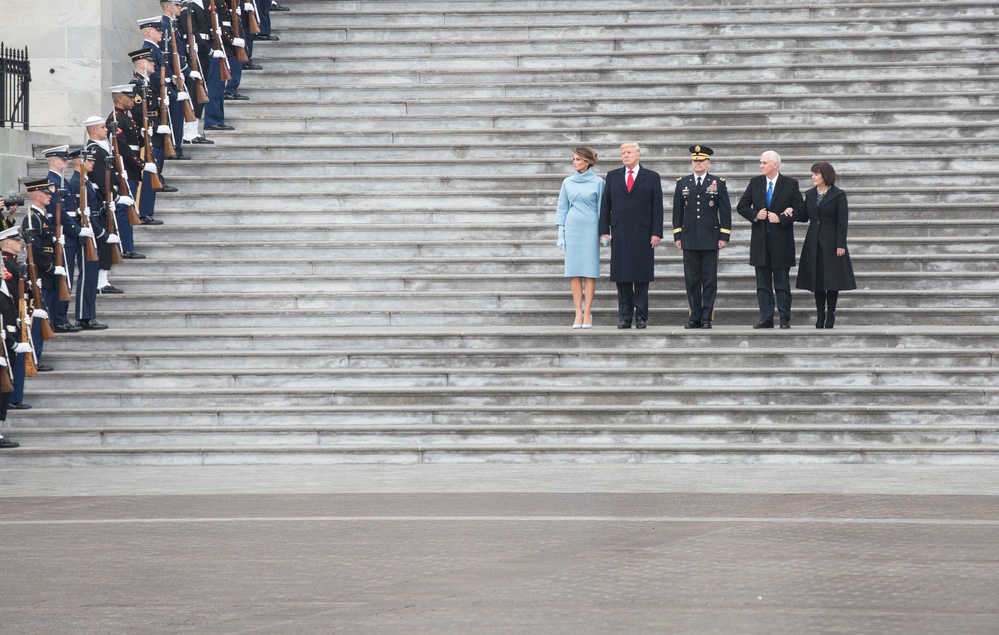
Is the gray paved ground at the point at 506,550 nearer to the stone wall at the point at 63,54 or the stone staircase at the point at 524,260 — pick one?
the stone staircase at the point at 524,260

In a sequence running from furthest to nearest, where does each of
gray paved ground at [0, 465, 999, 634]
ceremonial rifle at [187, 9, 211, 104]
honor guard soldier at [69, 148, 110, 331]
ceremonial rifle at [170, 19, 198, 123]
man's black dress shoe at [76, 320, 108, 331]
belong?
1. ceremonial rifle at [187, 9, 211, 104]
2. ceremonial rifle at [170, 19, 198, 123]
3. man's black dress shoe at [76, 320, 108, 331]
4. honor guard soldier at [69, 148, 110, 331]
5. gray paved ground at [0, 465, 999, 634]

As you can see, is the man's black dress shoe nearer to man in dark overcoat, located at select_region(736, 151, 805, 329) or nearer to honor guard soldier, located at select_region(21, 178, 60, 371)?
honor guard soldier, located at select_region(21, 178, 60, 371)

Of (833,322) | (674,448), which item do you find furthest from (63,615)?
(833,322)

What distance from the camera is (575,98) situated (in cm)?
1862

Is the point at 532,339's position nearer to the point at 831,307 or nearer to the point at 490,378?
the point at 490,378

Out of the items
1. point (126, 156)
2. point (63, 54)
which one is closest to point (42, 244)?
point (126, 156)

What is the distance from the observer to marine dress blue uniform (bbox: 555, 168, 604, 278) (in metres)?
14.3

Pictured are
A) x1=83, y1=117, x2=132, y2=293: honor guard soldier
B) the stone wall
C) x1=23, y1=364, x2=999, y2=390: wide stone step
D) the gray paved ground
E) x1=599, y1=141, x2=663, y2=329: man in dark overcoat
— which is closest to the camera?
the gray paved ground

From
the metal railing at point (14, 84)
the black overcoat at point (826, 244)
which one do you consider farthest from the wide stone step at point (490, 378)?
the metal railing at point (14, 84)

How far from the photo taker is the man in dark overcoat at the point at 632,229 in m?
14.3

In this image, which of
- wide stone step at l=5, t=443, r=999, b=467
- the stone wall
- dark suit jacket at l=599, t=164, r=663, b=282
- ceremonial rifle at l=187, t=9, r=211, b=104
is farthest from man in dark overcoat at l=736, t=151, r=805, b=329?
the stone wall

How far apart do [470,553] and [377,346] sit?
243 inches

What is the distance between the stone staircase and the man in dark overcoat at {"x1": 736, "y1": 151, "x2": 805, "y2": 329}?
35cm

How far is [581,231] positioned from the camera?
14.5m
